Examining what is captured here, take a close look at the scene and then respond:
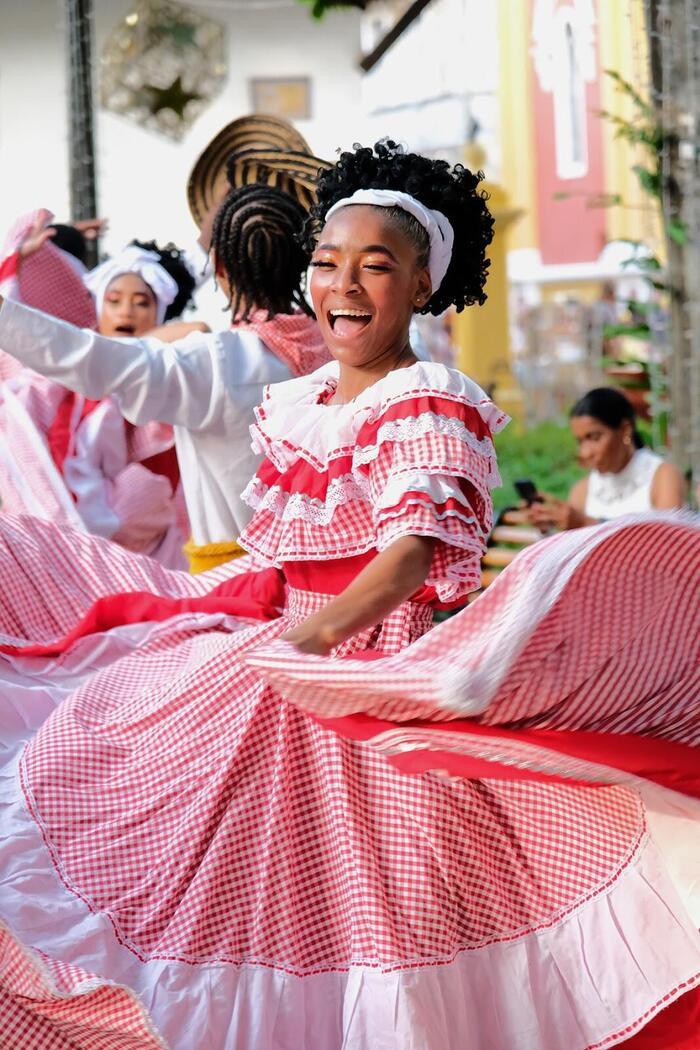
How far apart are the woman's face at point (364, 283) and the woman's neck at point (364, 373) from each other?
0.01m

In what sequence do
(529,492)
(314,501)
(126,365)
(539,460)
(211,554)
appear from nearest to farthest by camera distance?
(314,501) < (126,365) < (211,554) < (529,492) < (539,460)

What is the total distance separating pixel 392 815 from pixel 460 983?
0.84 feet

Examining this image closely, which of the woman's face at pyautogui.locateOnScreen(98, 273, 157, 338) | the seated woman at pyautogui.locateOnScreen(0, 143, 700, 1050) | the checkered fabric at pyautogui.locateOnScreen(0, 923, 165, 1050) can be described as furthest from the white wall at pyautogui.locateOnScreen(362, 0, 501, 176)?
the checkered fabric at pyautogui.locateOnScreen(0, 923, 165, 1050)

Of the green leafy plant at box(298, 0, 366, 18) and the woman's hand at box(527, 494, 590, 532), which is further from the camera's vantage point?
the green leafy plant at box(298, 0, 366, 18)

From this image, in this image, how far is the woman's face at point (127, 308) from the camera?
200 inches

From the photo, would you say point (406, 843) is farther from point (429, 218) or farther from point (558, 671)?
point (429, 218)

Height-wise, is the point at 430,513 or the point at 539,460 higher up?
the point at 430,513

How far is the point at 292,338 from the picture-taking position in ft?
12.1

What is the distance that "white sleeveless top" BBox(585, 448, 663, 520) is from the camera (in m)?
5.99

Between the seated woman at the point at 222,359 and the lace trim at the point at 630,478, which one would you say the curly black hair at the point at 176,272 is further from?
the lace trim at the point at 630,478

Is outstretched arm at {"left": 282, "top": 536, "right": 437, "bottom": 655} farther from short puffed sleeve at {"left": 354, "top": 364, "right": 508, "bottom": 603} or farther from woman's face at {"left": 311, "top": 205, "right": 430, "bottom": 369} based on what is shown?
woman's face at {"left": 311, "top": 205, "right": 430, "bottom": 369}

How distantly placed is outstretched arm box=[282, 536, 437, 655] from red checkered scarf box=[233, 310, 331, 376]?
1451 mm

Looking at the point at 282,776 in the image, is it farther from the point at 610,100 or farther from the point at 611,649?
the point at 610,100

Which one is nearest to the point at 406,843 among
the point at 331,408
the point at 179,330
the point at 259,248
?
the point at 331,408
